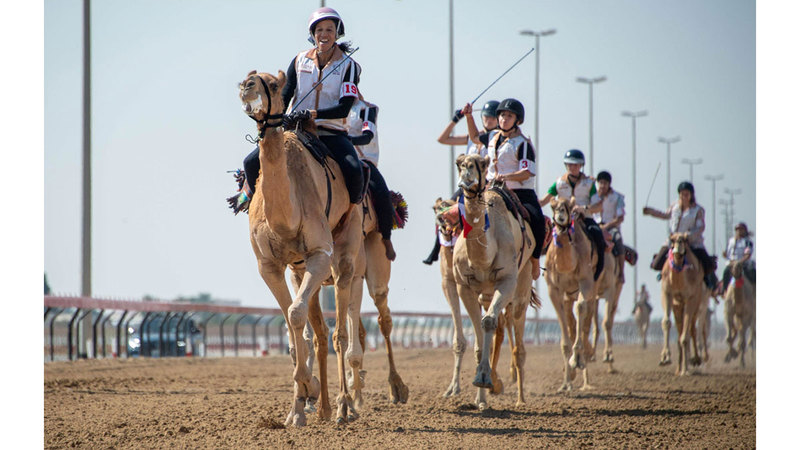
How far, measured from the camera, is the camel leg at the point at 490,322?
11289mm

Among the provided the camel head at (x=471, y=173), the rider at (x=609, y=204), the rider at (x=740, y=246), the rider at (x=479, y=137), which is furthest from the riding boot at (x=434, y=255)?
the rider at (x=740, y=246)

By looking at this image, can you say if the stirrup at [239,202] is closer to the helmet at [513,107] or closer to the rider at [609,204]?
the helmet at [513,107]

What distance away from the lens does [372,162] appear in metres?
13.0

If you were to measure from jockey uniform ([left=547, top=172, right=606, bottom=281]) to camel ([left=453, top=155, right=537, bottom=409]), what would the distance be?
508 centimetres

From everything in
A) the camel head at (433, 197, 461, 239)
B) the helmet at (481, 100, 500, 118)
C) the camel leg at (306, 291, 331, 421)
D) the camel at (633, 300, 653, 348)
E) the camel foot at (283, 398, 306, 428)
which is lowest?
the camel at (633, 300, 653, 348)

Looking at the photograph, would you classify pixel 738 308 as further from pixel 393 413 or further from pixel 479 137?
pixel 393 413

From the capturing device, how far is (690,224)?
2214cm

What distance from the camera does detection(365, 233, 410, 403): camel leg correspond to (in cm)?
1302

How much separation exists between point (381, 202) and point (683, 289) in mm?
11365

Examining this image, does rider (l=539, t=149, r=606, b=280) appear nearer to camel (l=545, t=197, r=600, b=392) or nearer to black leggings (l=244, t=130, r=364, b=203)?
camel (l=545, t=197, r=600, b=392)

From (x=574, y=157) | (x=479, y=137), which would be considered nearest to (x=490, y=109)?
(x=479, y=137)

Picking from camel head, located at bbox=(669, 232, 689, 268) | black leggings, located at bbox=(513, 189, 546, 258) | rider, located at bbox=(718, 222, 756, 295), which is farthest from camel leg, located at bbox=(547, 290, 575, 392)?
rider, located at bbox=(718, 222, 756, 295)

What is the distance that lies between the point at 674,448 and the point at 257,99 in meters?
4.68

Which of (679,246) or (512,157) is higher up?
(512,157)
